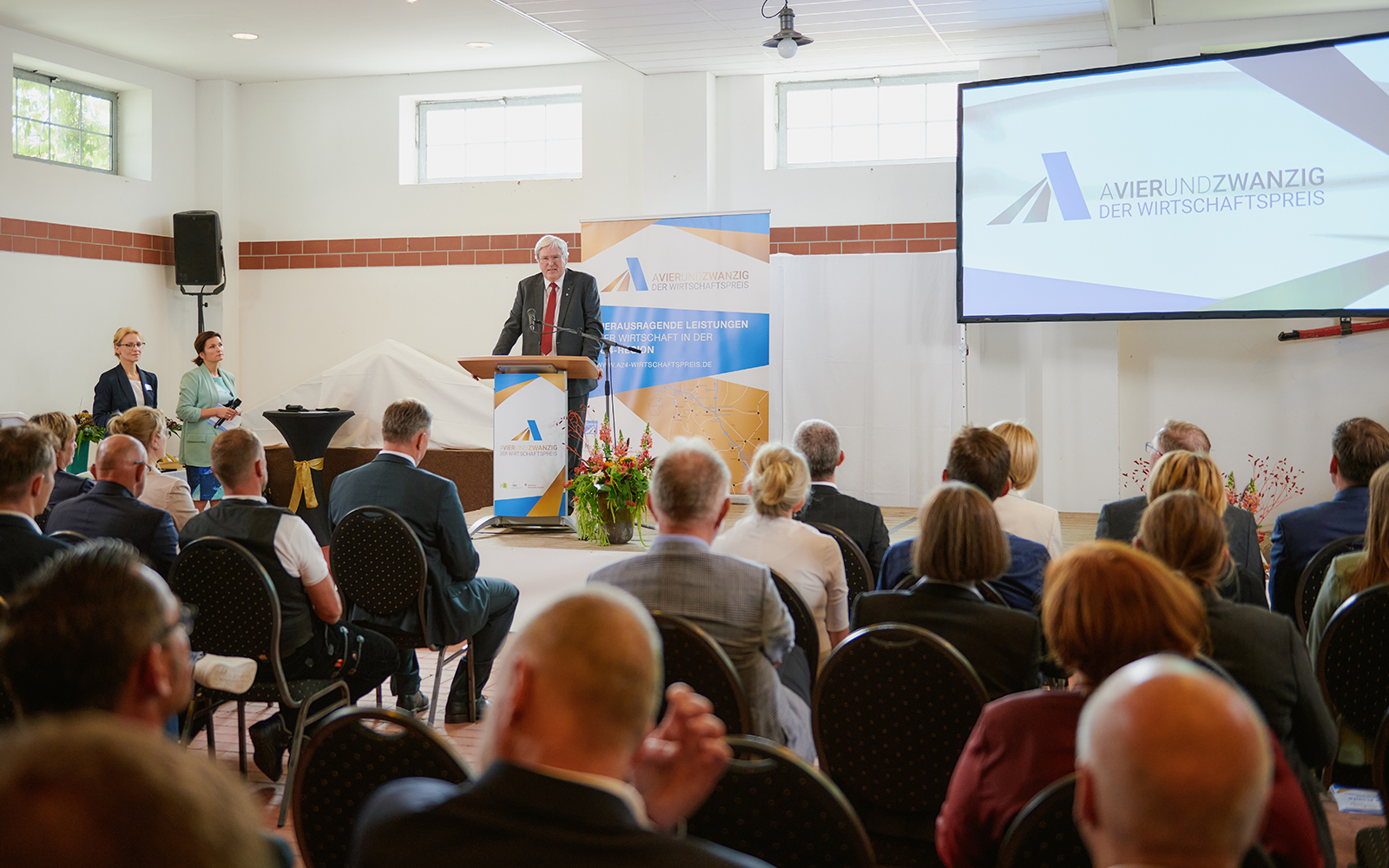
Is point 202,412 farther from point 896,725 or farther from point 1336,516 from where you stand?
point 1336,516

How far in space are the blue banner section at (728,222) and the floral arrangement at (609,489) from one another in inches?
92.0

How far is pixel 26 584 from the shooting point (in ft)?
4.58

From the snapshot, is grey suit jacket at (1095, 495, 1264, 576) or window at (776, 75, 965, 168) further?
window at (776, 75, 965, 168)

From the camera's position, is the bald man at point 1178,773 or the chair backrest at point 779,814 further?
the chair backrest at point 779,814

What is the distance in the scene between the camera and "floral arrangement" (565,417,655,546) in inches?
214

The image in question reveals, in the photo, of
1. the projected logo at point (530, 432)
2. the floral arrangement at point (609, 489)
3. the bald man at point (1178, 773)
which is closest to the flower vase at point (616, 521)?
the floral arrangement at point (609, 489)

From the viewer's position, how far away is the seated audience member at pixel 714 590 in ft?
7.23

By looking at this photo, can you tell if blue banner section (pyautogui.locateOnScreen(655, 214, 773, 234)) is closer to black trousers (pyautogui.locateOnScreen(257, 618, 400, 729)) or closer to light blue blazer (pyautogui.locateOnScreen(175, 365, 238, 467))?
light blue blazer (pyautogui.locateOnScreen(175, 365, 238, 467))

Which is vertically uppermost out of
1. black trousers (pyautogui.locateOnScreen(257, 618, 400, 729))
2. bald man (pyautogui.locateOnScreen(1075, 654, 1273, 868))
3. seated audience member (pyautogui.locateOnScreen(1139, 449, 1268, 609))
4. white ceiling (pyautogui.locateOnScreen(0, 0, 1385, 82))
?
white ceiling (pyautogui.locateOnScreen(0, 0, 1385, 82))

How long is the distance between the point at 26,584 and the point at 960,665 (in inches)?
56.8

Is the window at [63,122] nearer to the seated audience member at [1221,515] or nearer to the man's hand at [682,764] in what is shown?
the seated audience member at [1221,515]

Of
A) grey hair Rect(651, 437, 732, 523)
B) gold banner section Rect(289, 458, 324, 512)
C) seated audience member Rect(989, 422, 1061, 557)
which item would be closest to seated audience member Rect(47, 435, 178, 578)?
grey hair Rect(651, 437, 732, 523)

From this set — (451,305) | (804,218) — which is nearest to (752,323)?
(804,218)

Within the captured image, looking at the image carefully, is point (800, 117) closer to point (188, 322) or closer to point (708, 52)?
point (708, 52)
